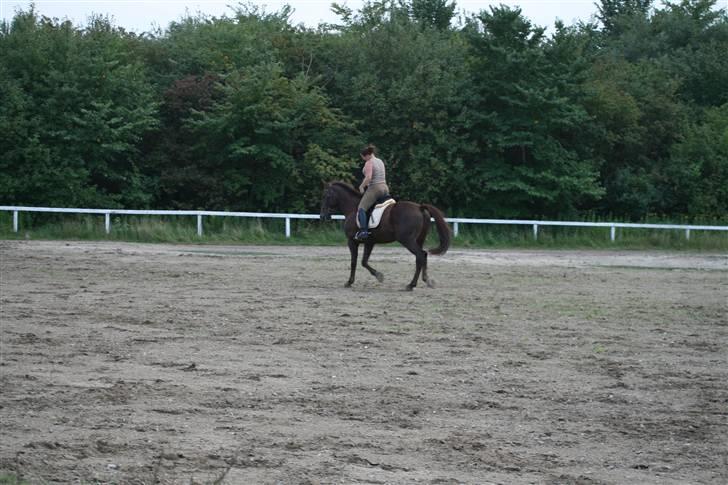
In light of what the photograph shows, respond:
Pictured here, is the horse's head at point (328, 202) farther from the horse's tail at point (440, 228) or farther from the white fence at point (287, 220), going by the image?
the white fence at point (287, 220)

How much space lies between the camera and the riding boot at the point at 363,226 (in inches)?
834

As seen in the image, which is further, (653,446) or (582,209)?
(582,209)

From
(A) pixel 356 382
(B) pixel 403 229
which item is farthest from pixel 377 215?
(A) pixel 356 382

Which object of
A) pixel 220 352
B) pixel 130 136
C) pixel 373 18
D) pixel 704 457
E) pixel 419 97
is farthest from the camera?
pixel 373 18

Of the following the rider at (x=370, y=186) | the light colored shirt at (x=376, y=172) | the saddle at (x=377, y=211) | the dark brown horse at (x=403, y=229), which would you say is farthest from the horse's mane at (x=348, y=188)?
the light colored shirt at (x=376, y=172)

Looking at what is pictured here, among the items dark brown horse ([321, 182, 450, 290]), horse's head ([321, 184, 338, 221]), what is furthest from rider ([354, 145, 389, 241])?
horse's head ([321, 184, 338, 221])

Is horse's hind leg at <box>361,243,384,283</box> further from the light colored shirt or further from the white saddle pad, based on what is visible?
the light colored shirt

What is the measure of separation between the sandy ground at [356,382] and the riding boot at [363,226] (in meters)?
0.95

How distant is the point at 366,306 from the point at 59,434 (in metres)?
9.74

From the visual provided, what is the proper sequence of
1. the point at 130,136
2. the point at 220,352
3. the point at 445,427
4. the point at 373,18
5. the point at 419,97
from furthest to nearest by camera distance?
the point at 373,18 < the point at 419,97 < the point at 130,136 < the point at 220,352 < the point at 445,427

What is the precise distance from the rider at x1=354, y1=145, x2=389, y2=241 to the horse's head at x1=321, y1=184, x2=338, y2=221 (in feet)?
2.84

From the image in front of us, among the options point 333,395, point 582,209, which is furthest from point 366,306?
point 582,209

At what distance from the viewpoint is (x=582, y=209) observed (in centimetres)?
4203

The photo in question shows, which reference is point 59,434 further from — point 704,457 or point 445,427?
point 704,457
